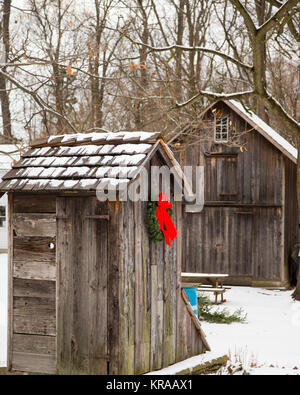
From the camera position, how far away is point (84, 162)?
7.16 m

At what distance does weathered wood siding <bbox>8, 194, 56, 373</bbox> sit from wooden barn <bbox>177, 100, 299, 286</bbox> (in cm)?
1228

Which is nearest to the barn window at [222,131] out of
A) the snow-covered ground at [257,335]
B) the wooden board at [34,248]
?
the snow-covered ground at [257,335]

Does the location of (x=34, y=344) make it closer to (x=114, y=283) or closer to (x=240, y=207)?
(x=114, y=283)

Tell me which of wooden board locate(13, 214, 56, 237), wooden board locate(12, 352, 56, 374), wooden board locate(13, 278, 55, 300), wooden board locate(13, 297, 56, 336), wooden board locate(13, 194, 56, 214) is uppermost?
wooden board locate(13, 194, 56, 214)

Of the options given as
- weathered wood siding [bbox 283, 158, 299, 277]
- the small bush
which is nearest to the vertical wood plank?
the small bush

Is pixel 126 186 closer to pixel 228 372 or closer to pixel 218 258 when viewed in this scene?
pixel 228 372

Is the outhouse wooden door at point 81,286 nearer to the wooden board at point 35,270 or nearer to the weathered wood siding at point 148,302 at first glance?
the wooden board at point 35,270

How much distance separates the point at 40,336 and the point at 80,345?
0.58 meters

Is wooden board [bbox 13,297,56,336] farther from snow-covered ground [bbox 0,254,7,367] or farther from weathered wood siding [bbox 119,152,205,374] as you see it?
snow-covered ground [bbox 0,254,7,367]

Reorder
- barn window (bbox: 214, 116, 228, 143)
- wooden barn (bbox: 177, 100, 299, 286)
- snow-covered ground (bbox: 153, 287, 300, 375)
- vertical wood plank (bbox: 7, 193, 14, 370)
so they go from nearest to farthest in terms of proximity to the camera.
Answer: vertical wood plank (bbox: 7, 193, 14, 370), snow-covered ground (bbox: 153, 287, 300, 375), wooden barn (bbox: 177, 100, 299, 286), barn window (bbox: 214, 116, 228, 143)

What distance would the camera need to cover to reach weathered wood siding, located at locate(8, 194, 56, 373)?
7094 mm

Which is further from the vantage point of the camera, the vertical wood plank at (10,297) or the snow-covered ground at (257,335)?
the snow-covered ground at (257,335)

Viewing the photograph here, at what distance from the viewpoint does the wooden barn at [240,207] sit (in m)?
19.4

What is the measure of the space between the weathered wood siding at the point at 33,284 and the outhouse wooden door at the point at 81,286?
13cm
